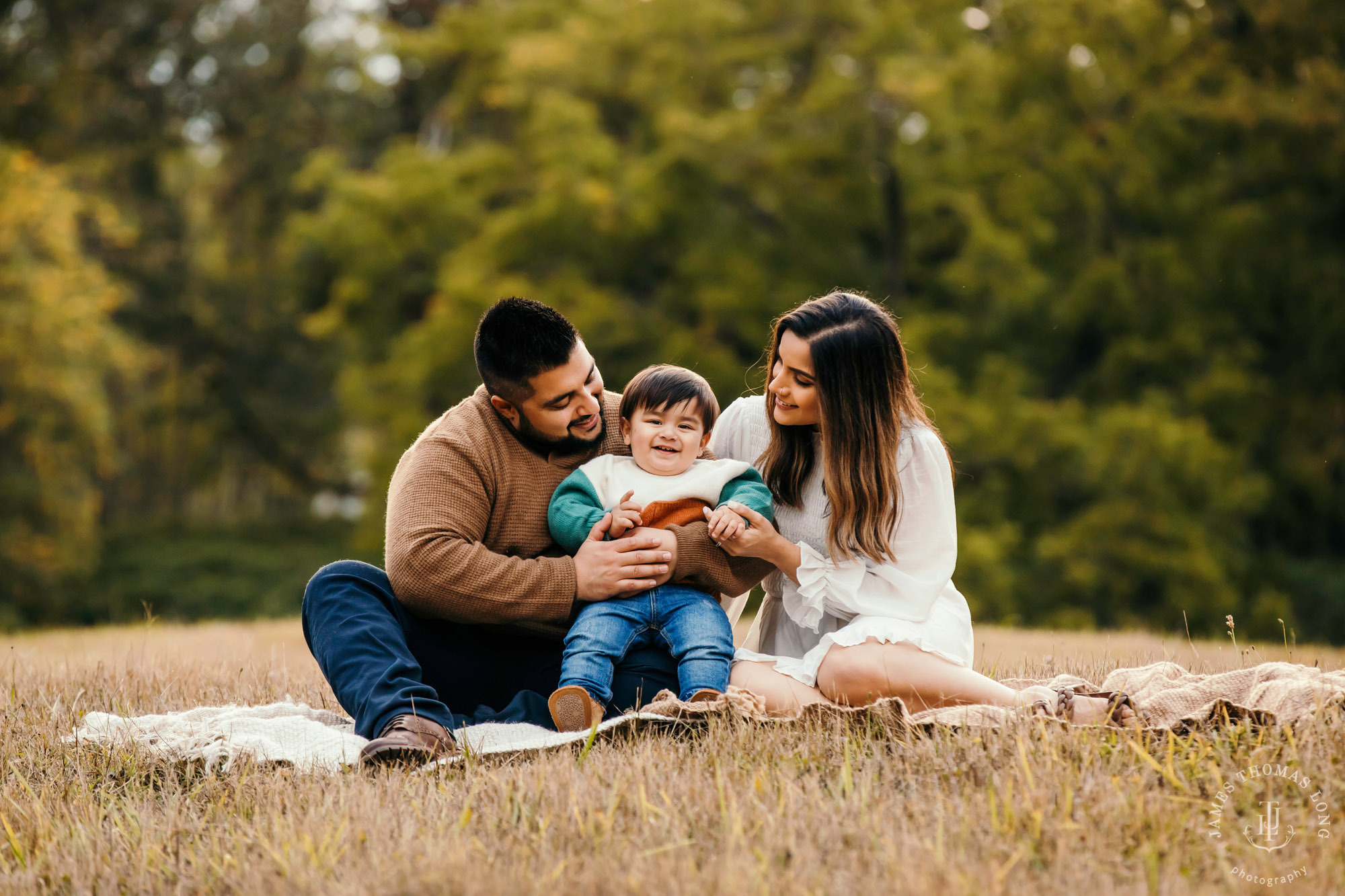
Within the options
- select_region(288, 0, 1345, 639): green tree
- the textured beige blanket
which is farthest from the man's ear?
select_region(288, 0, 1345, 639): green tree

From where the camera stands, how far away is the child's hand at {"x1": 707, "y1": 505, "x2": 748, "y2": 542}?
3314 mm

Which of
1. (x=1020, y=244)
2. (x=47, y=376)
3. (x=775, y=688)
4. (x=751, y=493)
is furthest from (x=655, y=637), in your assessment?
(x=47, y=376)

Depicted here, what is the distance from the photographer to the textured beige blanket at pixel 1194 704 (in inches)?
114

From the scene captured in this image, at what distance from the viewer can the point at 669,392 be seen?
3492 millimetres

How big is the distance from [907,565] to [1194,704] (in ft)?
2.93

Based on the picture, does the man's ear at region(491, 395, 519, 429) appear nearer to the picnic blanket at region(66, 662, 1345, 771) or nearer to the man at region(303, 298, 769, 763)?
the man at region(303, 298, 769, 763)

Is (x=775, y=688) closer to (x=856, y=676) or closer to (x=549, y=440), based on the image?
(x=856, y=676)

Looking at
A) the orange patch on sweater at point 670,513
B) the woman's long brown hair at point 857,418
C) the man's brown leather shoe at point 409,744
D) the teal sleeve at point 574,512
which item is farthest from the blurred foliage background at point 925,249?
the man's brown leather shoe at point 409,744

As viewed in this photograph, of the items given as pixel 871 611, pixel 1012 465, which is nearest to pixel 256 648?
pixel 871 611

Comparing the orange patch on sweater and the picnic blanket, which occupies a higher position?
the orange patch on sweater

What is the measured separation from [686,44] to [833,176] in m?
2.76

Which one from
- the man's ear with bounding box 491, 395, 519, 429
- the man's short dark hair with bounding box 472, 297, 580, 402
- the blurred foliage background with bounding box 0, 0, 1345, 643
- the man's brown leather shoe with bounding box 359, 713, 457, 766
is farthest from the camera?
the blurred foliage background with bounding box 0, 0, 1345, 643

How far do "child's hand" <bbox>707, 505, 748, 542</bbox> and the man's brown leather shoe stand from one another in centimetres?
96

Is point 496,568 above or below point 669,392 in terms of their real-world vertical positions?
below
